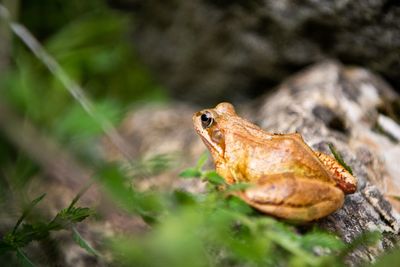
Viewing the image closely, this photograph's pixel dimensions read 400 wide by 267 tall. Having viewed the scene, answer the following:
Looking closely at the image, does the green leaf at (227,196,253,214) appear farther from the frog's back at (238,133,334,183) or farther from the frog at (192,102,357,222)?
the frog's back at (238,133,334,183)

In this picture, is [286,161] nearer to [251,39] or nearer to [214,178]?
[214,178]

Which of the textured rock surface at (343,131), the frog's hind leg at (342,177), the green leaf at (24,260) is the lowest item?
the textured rock surface at (343,131)

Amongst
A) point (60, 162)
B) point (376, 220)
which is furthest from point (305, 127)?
point (60, 162)

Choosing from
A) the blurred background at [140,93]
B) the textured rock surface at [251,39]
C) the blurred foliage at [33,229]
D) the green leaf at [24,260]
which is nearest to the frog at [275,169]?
the blurred background at [140,93]

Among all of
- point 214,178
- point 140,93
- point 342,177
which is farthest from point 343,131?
point 140,93

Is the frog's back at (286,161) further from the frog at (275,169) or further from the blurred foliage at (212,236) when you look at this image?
the blurred foliage at (212,236)
